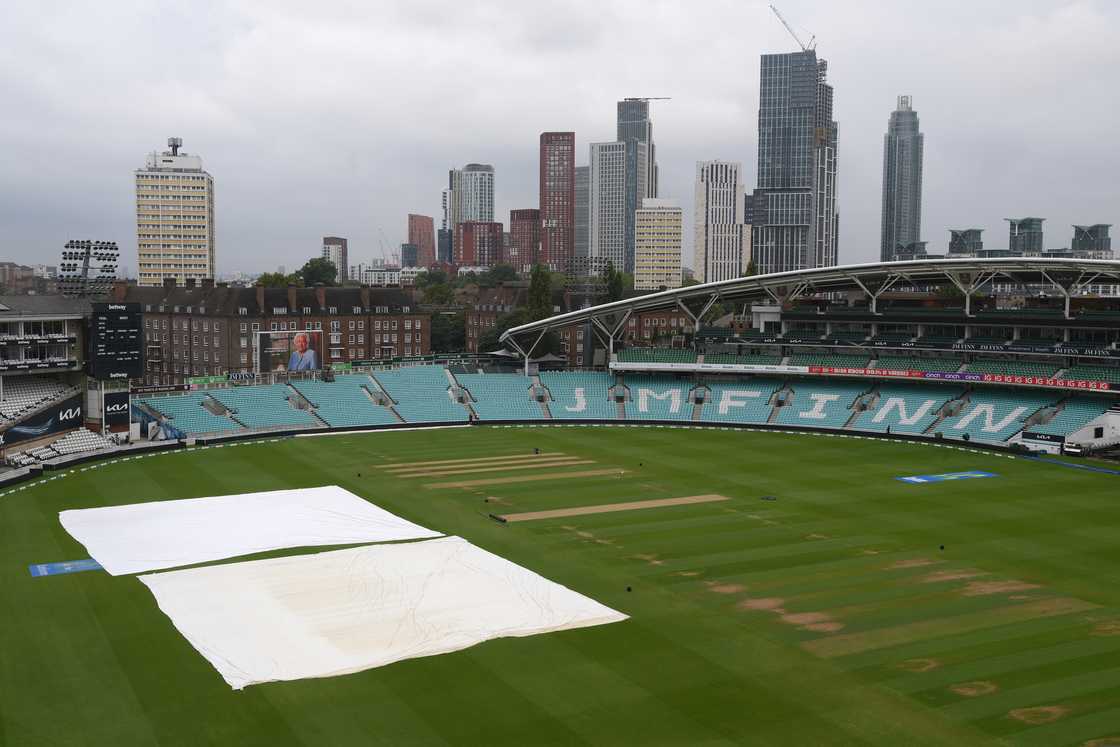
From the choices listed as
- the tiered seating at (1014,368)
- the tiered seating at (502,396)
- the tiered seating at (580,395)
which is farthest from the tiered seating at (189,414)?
the tiered seating at (1014,368)

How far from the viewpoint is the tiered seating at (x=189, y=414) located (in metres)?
62.2

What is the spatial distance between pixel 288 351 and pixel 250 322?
2638 centimetres

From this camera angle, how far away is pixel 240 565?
33.3 m

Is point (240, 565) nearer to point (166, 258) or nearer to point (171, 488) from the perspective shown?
point (171, 488)

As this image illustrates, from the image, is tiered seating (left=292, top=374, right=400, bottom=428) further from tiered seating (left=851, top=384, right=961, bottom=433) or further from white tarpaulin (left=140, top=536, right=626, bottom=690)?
white tarpaulin (left=140, top=536, right=626, bottom=690)

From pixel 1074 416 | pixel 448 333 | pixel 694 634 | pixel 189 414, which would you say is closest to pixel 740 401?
pixel 1074 416

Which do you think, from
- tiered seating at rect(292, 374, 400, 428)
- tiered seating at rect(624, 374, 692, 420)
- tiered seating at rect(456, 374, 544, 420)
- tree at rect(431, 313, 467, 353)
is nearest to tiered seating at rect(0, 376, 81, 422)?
tiered seating at rect(292, 374, 400, 428)

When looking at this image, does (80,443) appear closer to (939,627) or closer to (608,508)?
(608,508)

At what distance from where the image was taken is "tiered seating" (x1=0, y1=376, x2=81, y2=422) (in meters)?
53.6

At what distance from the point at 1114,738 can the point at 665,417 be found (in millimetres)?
51907

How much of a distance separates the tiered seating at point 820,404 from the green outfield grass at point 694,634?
1952cm

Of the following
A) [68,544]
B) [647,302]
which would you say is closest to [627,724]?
[68,544]

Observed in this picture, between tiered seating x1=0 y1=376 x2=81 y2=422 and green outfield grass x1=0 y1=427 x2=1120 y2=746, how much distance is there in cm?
804

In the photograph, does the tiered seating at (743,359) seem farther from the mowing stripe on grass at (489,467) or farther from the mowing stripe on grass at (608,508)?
the mowing stripe on grass at (608,508)
